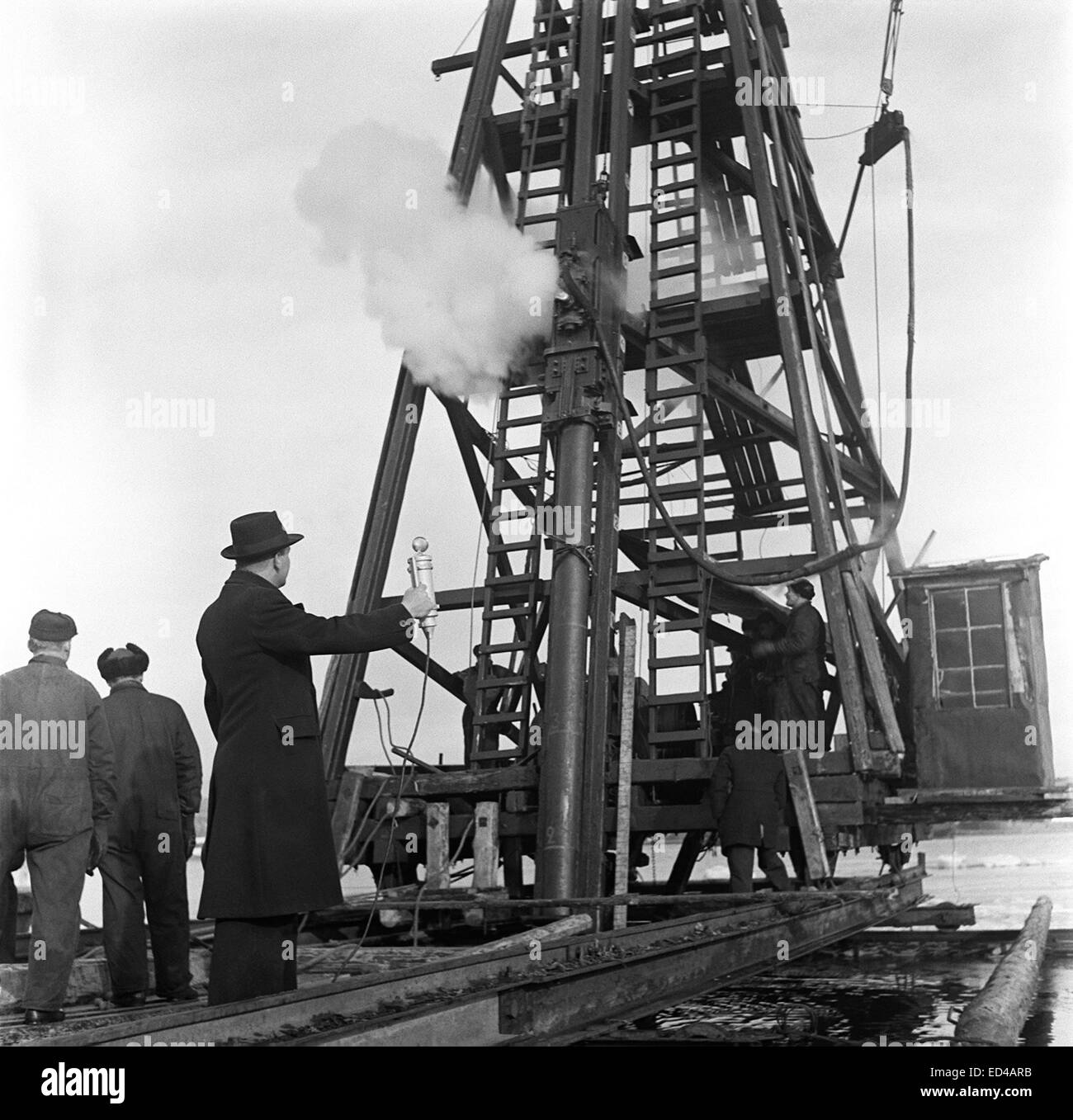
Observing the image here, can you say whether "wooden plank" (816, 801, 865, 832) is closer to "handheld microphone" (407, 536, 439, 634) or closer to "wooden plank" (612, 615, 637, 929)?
"wooden plank" (612, 615, 637, 929)

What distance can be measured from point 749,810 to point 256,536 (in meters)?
5.86

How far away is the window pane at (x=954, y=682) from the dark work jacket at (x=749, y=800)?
1.81 metres

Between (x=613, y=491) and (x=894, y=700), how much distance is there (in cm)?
333

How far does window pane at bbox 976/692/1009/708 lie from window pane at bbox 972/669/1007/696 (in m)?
0.03

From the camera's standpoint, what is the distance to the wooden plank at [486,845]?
31.5 ft

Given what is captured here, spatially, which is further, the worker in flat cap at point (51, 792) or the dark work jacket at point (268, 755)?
the worker in flat cap at point (51, 792)

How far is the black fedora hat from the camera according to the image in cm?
445

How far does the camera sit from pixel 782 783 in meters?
9.60

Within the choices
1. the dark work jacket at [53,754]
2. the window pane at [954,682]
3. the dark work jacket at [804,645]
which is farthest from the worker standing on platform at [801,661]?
the dark work jacket at [53,754]

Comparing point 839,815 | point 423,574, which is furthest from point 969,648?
point 423,574

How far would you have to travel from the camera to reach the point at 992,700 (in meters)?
10.2

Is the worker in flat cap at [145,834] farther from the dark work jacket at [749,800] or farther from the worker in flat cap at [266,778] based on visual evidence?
the dark work jacket at [749,800]

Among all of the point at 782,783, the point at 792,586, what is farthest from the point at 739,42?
the point at 782,783

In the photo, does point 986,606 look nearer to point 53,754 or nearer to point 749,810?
point 749,810
